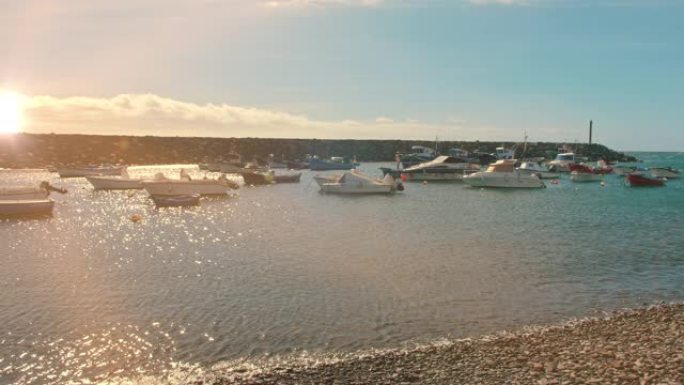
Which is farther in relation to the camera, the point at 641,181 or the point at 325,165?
the point at 325,165

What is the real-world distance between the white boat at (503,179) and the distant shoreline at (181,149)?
6315 centimetres

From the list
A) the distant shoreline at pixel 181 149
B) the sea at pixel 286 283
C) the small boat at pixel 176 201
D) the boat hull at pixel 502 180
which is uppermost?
the distant shoreline at pixel 181 149

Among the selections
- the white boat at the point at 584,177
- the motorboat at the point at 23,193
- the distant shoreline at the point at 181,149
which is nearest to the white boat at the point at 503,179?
the white boat at the point at 584,177

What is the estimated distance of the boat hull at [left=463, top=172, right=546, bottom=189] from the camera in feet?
209

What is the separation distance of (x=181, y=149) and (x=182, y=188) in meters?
99.5

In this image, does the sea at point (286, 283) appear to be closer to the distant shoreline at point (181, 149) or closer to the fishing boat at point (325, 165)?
the fishing boat at point (325, 165)

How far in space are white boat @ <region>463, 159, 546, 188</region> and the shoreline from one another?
51.2m

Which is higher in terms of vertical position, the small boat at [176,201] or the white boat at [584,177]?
the white boat at [584,177]

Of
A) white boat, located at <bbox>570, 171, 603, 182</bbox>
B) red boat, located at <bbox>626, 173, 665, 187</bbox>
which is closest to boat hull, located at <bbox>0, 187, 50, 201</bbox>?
red boat, located at <bbox>626, 173, 665, 187</bbox>

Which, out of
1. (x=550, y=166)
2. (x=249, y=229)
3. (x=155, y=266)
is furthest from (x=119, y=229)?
(x=550, y=166)

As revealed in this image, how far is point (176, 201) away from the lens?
44.2 m

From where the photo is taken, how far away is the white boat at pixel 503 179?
209ft

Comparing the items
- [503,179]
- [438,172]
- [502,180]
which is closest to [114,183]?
[438,172]

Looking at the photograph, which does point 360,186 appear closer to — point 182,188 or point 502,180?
point 182,188
